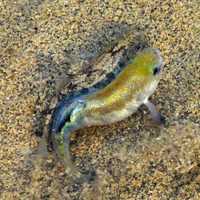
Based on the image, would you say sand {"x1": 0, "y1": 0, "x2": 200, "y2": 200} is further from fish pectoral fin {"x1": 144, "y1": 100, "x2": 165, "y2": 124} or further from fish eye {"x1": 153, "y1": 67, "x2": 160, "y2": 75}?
fish eye {"x1": 153, "y1": 67, "x2": 160, "y2": 75}

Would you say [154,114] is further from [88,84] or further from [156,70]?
[88,84]

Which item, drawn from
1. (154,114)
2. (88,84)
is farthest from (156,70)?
(88,84)

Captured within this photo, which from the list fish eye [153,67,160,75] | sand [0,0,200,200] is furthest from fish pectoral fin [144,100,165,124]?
fish eye [153,67,160,75]

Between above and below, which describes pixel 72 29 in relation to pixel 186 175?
above

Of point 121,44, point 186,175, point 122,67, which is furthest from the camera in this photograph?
point 121,44

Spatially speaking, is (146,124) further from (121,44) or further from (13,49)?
(13,49)

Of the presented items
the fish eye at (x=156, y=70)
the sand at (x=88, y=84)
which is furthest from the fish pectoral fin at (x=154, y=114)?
the fish eye at (x=156, y=70)

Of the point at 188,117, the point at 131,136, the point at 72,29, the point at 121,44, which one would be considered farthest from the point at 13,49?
the point at 188,117
